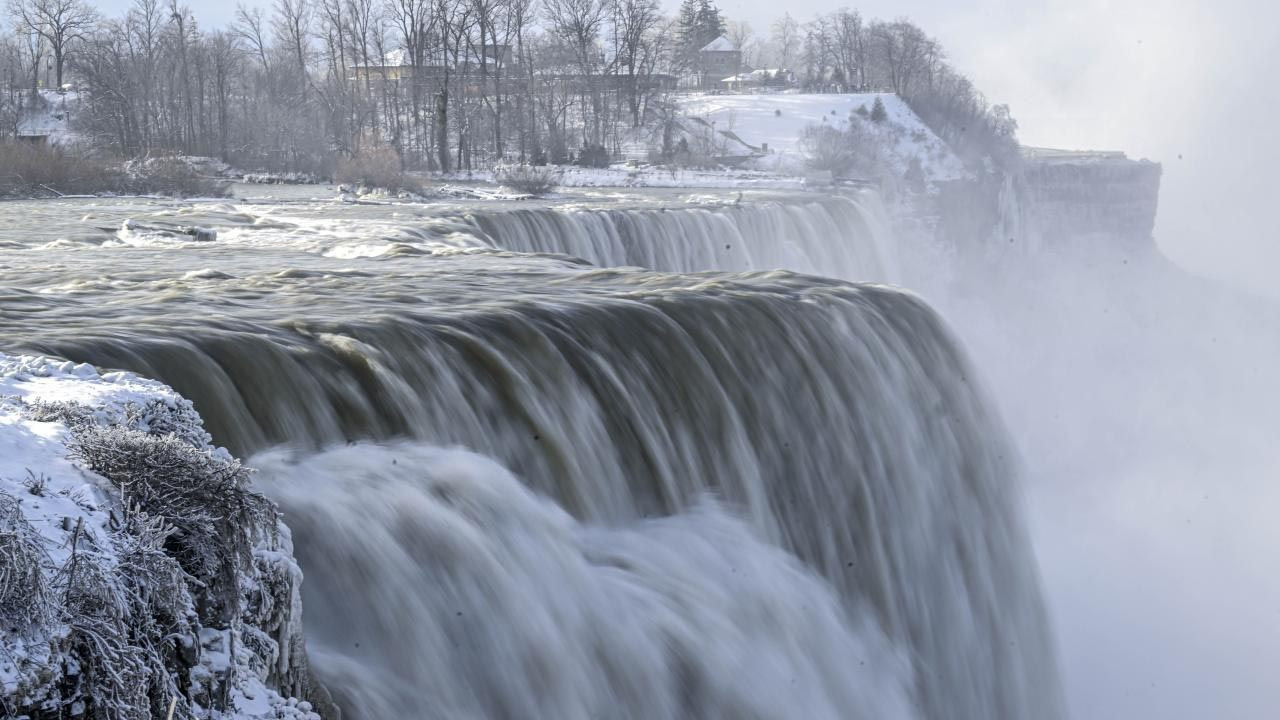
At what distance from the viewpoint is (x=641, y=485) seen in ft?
21.7

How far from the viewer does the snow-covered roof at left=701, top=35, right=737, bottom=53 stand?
108m

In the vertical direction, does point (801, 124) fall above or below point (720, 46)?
below

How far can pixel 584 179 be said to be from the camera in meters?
40.4

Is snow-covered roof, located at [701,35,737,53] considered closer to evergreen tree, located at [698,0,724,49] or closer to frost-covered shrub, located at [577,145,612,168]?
evergreen tree, located at [698,0,724,49]

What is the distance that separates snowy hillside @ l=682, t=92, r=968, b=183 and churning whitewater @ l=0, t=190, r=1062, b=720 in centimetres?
4145

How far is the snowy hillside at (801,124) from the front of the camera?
54375 mm

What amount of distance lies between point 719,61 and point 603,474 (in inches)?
4085

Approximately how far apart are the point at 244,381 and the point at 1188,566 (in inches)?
589

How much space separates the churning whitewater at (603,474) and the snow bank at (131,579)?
1.12 m

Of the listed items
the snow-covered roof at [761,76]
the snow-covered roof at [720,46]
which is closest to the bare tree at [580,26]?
the snow-covered roof at [761,76]

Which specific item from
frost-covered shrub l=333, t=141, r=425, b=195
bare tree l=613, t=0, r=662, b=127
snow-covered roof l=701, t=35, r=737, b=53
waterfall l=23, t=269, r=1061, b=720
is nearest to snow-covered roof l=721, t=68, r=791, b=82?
snow-covered roof l=701, t=35, r=737, b=53

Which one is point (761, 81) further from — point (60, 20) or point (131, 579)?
point (131, 579)

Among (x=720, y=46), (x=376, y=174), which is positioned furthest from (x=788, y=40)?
(x=376, y=174)

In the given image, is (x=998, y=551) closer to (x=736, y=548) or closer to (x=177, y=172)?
(x=736, y=548)
